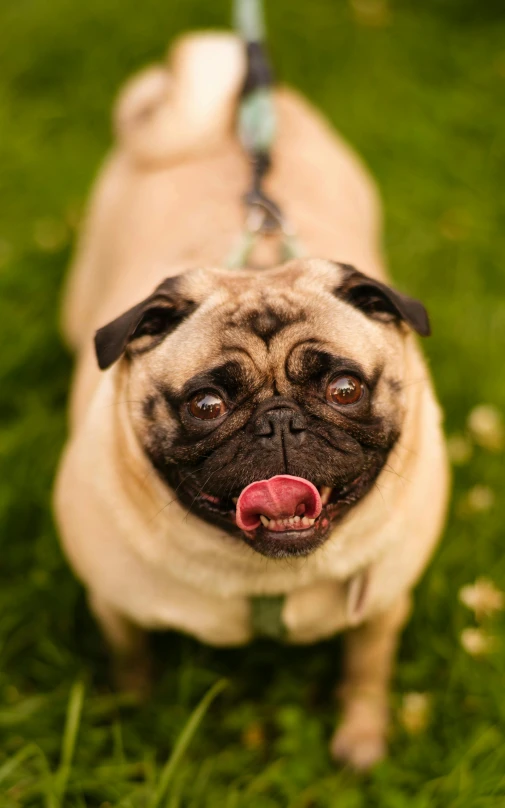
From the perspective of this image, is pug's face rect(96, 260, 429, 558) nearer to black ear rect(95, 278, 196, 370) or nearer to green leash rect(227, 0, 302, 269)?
black ear rect(95, 278, 196, 370)

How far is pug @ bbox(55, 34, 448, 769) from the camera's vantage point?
2215mm

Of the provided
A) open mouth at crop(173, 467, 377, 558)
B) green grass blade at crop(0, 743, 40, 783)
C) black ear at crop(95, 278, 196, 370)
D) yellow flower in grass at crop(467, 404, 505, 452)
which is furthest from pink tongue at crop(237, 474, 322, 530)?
yellow flower in grass at crop(467, 404, 505, 452)

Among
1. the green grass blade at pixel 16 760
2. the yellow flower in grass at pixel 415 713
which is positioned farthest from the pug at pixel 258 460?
the green grass blade at pixel 16 760

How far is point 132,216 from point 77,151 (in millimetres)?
2651

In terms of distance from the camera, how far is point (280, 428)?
7.06 ft

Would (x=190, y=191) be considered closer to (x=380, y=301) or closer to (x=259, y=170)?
(x=259, y=170)

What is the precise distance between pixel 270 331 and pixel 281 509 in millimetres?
536

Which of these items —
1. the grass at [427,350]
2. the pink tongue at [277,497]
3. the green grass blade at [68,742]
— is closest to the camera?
the pink tongue at [277,497]

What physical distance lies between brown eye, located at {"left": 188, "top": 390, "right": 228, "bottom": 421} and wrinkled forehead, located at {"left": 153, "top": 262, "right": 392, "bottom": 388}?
0.20 feet

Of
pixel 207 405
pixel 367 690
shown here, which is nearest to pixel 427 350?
pixel 367 690

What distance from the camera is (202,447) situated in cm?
224

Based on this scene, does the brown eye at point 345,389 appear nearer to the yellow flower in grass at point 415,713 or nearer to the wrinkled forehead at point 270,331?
the wrinkled forehead at point 270,331

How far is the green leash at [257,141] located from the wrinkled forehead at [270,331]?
0.38 metres

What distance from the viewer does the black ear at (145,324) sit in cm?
224
